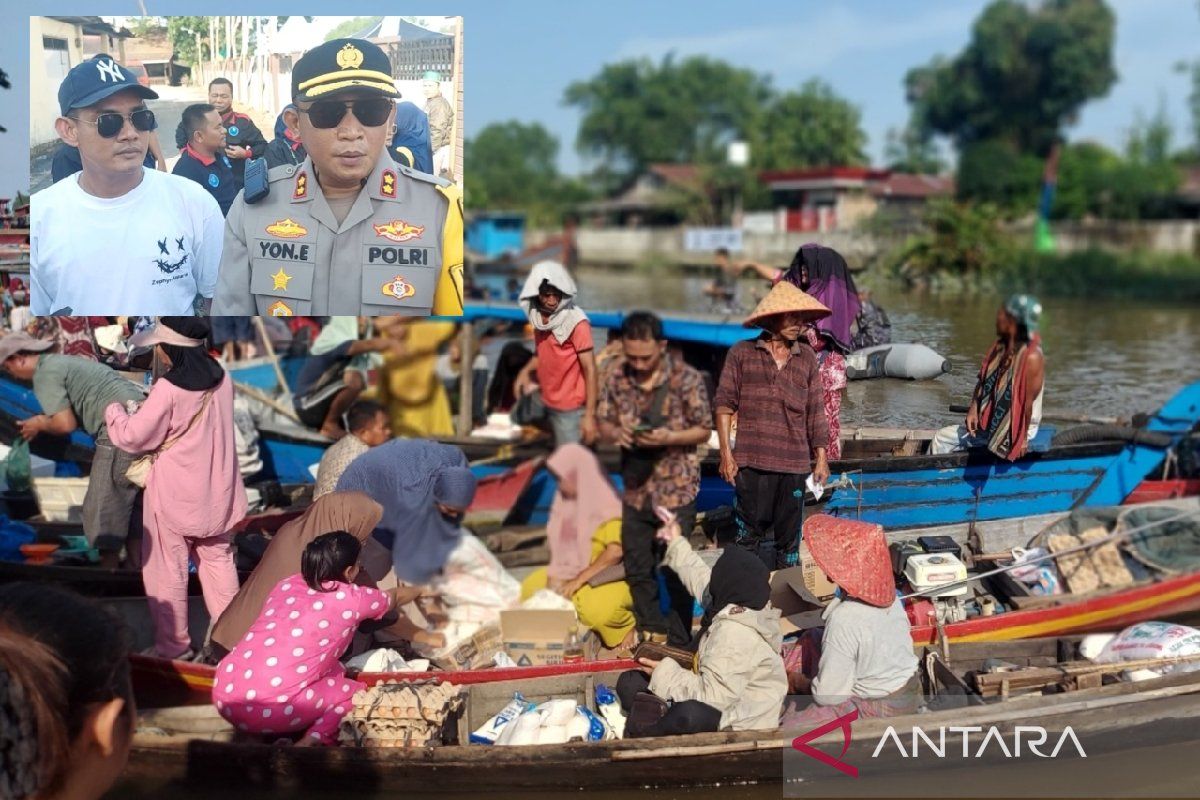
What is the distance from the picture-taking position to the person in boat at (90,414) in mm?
4746

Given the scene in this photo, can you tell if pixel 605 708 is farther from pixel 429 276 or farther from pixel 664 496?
pixel 429 276

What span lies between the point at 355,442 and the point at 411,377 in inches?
72.2

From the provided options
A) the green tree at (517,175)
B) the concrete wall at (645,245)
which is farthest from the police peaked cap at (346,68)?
the green tree at (517,175)

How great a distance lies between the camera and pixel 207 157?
436cm

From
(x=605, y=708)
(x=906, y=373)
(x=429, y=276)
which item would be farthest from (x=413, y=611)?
(x=906, y=373)

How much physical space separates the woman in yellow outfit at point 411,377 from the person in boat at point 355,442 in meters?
1.62

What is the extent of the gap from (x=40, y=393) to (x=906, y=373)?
13.7ft

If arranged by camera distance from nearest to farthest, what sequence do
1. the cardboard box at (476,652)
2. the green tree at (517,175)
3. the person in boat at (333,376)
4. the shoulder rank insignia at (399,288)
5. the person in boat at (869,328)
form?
1. the shoulder rank insignia at (399,288)
2. the cardboard box at (476,652)
3. the person in boat at (869,328)
4. the person in boat at (333,376)
5. the green tree at (517,175)

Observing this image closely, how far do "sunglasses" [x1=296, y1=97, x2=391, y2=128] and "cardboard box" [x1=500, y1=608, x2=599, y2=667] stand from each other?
2.45 metres

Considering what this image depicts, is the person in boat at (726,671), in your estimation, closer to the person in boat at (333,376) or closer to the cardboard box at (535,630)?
the cardboard box at (535,630)

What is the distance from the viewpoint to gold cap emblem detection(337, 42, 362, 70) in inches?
169

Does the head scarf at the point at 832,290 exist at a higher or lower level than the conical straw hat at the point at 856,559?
higher

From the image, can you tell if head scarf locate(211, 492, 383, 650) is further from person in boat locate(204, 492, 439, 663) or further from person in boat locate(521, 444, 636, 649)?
person in boat locate(521, 444, 636, 649)

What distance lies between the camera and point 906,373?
5.03 metres
